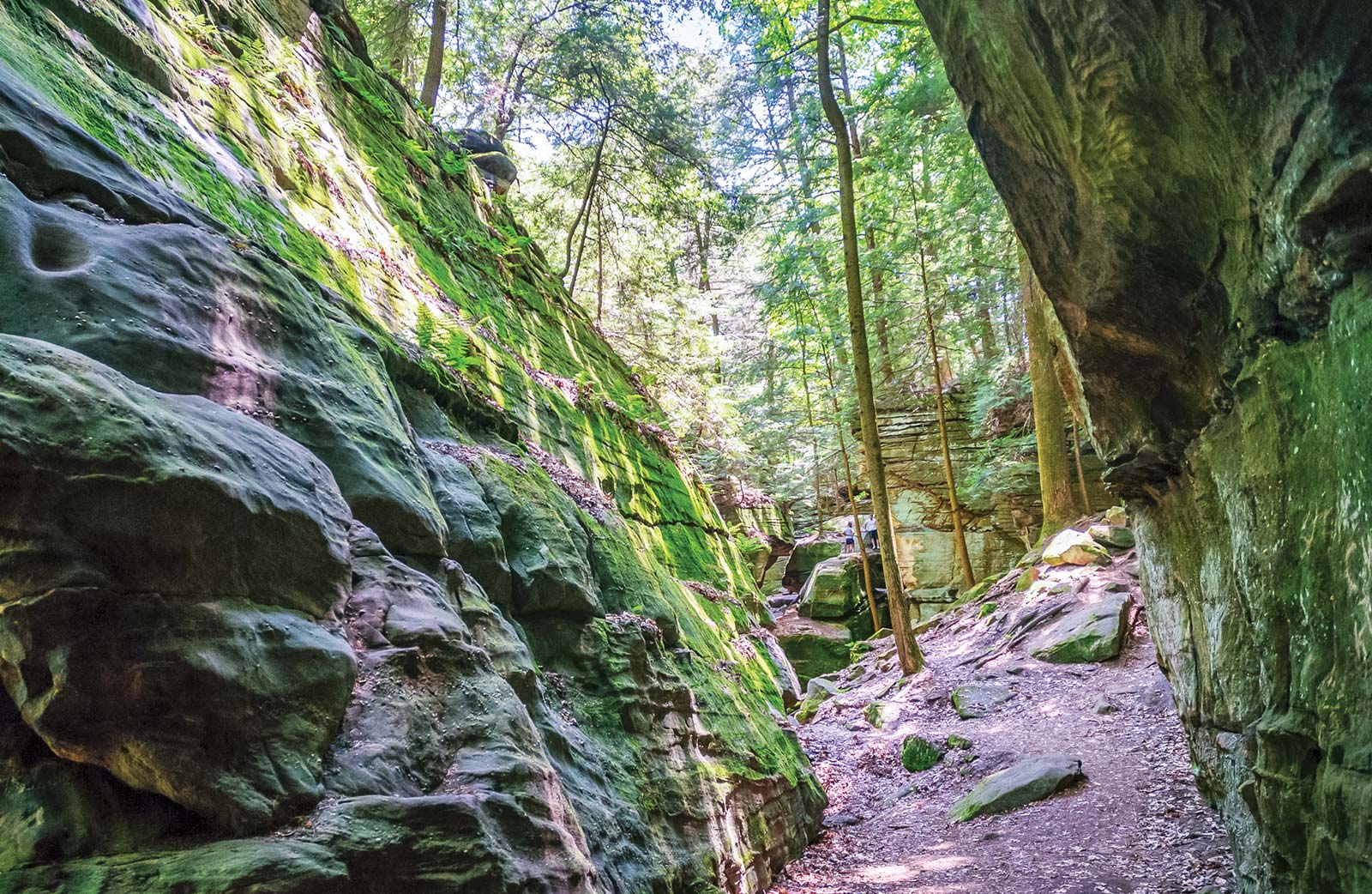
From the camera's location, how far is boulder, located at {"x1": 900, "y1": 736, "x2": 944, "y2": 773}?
9.96 m

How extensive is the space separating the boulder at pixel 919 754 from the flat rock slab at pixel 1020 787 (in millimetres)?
1929

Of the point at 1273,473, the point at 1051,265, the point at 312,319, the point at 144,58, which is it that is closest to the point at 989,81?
the point at 1051,265

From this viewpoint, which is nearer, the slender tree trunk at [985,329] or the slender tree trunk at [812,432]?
the slender tree trunk at [985,329]

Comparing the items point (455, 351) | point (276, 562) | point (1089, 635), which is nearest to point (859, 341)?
point (1089, 635)

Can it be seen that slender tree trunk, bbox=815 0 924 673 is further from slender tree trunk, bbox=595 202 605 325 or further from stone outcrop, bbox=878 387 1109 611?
stone outcrop, bbox=878 387 1109 611

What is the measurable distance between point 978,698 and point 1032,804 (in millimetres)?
4017

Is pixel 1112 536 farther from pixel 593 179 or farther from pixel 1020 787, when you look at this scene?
pixel 593 179

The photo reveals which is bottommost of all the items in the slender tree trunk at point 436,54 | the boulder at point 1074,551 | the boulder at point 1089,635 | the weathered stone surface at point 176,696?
the boulder at point 1089,635

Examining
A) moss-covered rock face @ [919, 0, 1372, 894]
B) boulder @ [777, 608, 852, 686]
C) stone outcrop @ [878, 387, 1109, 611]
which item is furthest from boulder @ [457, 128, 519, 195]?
stone outcrop @ [878, 387, 1109, 611]

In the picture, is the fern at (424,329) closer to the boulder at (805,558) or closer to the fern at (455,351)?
the fern at (455,351)

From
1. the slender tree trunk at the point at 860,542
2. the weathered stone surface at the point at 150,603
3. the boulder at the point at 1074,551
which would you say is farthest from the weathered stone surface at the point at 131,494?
the slender tree trunk at the point at 860,542

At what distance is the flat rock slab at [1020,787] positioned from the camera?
757cm

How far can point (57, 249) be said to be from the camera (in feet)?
10.9

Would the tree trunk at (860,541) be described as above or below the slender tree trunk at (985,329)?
below
